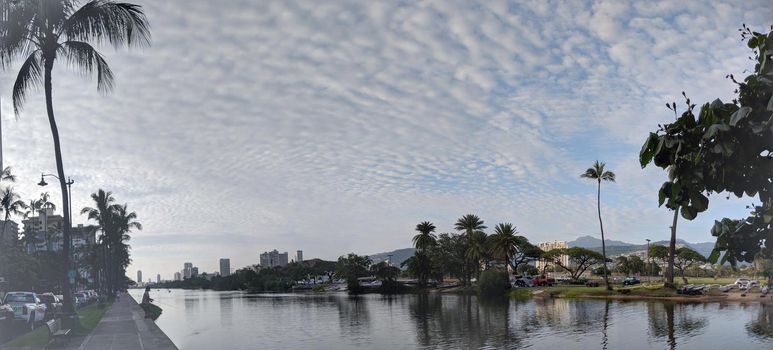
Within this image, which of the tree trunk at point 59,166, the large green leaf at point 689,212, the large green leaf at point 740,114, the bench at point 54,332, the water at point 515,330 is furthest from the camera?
the water at point 515,330

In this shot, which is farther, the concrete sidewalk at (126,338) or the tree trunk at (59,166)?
the tree trunk at (59,166)

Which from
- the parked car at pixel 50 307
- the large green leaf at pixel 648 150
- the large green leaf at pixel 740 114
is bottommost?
the parked car at pixel 50 307

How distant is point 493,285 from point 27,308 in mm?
59950

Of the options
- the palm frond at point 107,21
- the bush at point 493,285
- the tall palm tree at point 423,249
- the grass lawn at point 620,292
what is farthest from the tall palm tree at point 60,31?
the tall palm tree at point 423,249

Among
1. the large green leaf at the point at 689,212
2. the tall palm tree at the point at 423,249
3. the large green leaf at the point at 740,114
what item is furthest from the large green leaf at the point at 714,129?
the tall palm tree at the point at 423,249

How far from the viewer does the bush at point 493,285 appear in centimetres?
8031

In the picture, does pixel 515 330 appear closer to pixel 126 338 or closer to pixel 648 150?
pixel 126 338

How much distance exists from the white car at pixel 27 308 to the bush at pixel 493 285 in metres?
56.5

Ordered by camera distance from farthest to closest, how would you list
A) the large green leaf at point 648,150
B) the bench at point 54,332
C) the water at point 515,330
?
the water at point 515,330, the bench at point 54,332, the large green leaf at point 648,150

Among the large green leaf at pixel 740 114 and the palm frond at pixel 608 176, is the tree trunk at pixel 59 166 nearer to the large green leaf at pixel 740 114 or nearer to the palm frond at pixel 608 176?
the large green leaf at pixel 740 114

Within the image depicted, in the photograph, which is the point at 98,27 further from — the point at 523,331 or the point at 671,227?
the point at 671,227

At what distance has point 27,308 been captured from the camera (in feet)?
95.8

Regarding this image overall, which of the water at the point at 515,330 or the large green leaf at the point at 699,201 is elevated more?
the large green leaf at the point at 699,201

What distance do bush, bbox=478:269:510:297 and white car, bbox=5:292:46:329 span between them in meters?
56.5
